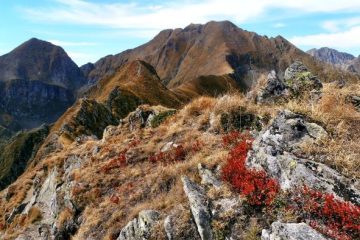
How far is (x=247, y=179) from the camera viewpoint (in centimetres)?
1434

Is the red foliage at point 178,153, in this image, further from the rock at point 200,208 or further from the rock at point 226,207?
the rock at point 226,207

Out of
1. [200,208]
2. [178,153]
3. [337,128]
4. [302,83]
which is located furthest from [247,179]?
[302,83]

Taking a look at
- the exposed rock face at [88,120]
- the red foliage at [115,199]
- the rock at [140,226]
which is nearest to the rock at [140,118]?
the red foliage at [115,199]

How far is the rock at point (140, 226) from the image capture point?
1531cm

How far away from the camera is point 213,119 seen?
2275 centimetres

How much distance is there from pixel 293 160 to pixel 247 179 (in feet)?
5.81

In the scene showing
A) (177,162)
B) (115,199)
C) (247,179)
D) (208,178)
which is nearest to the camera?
(247,179)

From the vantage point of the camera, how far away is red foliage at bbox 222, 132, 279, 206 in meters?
13.3

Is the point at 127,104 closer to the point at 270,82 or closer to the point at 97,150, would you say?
the point at 97,150

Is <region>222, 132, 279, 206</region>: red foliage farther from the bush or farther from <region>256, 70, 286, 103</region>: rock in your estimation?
the bush

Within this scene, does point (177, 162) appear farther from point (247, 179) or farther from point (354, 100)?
point (354, 100)

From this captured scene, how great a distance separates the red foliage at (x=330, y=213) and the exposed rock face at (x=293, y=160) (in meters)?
0.43

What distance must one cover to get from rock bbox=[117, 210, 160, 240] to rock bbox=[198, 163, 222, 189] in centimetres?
230

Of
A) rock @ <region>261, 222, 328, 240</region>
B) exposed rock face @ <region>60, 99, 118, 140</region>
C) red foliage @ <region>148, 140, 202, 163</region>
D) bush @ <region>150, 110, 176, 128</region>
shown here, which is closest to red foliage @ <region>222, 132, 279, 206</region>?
rock @ <region>261, 222, 328, 240</region>
